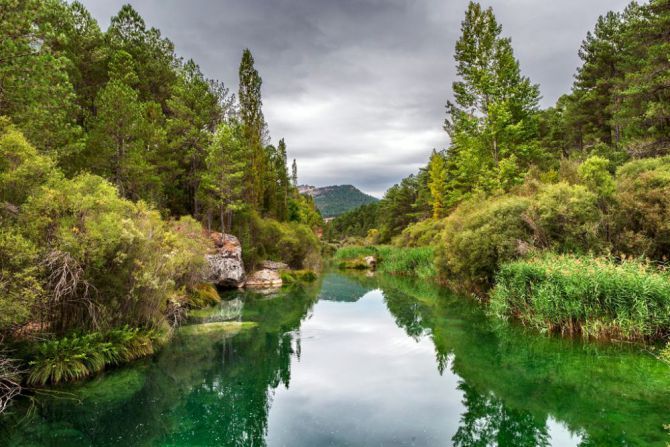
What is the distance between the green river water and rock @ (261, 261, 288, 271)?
721 inches

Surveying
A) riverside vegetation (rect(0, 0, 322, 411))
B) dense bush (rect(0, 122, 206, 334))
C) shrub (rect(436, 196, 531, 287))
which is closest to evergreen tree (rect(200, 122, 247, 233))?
riverside vegetation (rect(0, 0, 322, 411))

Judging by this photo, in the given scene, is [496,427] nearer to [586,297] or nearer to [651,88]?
[586,297]

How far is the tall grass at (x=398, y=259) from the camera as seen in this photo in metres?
33.5

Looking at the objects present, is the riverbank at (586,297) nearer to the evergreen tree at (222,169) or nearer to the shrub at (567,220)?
the shrub at (567,220)

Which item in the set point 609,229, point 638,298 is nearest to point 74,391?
point 638,298

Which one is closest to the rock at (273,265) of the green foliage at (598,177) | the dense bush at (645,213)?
the green foliage at (598,177)

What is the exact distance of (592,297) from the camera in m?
12.8

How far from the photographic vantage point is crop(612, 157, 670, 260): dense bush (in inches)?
611

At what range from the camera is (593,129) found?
34.7 m

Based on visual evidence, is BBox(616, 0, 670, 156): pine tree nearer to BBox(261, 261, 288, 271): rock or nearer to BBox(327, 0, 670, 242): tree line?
BBox(327, 0, 670, 242): tree line

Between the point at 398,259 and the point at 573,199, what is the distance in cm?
2472

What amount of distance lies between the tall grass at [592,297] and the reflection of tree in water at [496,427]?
234 inches

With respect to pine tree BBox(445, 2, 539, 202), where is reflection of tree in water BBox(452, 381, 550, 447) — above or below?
below

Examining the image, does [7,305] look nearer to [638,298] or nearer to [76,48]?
[638,298]
